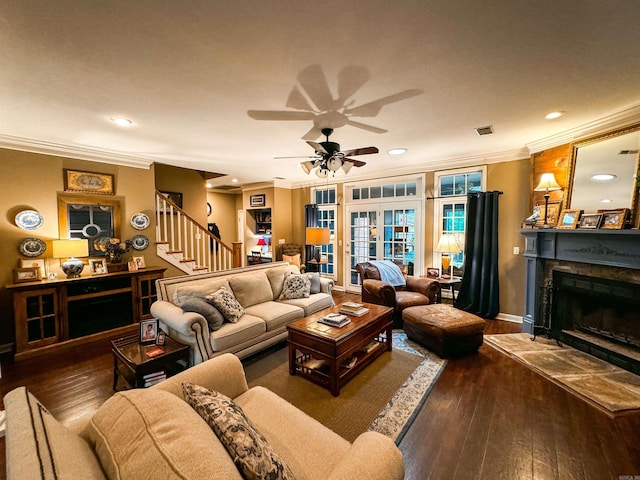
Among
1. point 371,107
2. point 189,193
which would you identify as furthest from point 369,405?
point 189,193

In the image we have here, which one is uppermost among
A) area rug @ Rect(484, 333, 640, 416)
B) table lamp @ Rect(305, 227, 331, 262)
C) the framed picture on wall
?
the framed picture on wall

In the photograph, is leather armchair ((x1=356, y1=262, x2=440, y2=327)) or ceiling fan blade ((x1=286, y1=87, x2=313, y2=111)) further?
leather armchair ((x1=356, y1=262, x2=440, y2=327))

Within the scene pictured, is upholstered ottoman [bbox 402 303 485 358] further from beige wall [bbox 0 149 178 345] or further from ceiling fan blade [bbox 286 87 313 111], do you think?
beige wall [bbox 0 149 178 345]

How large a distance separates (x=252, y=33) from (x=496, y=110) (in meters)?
2.37

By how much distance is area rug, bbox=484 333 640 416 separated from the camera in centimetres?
229

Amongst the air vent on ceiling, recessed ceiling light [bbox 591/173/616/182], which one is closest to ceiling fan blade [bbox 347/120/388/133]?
the air vent on ceiling

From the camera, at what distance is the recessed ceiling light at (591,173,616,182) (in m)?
2.92

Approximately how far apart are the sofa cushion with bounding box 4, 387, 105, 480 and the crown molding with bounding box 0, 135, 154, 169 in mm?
3848

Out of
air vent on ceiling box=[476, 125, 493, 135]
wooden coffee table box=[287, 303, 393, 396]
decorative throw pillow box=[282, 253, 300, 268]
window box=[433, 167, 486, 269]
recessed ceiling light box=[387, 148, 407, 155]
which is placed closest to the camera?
wooden coffee table box=[287, 303, 393, 396]

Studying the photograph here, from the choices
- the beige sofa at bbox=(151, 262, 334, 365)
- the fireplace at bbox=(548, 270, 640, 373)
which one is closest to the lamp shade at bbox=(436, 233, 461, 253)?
the fireplace at bbox=(548, 270, 640, 373)

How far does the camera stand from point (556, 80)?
2125mm

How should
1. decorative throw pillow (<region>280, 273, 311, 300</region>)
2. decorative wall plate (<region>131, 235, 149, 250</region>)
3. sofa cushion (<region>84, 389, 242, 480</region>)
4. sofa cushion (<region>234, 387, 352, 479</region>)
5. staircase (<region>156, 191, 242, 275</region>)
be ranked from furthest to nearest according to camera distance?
staircase (<region>156, 191, 242, 275</region>), decorative wall plate (<region>131, 235, 149, 250</region>), decorative throw pillow (<region>280, 273, 311, 300</region>), sofa cushion (<region>234, 387, 352, 479</region>), sofa cushion (<region>84, 389, 242, 480</region>)

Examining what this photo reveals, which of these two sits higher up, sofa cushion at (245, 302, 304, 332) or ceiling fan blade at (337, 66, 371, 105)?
ceiling fan blade at (337, 66, 371, 105)

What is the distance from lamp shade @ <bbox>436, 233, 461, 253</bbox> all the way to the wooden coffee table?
191 cm
